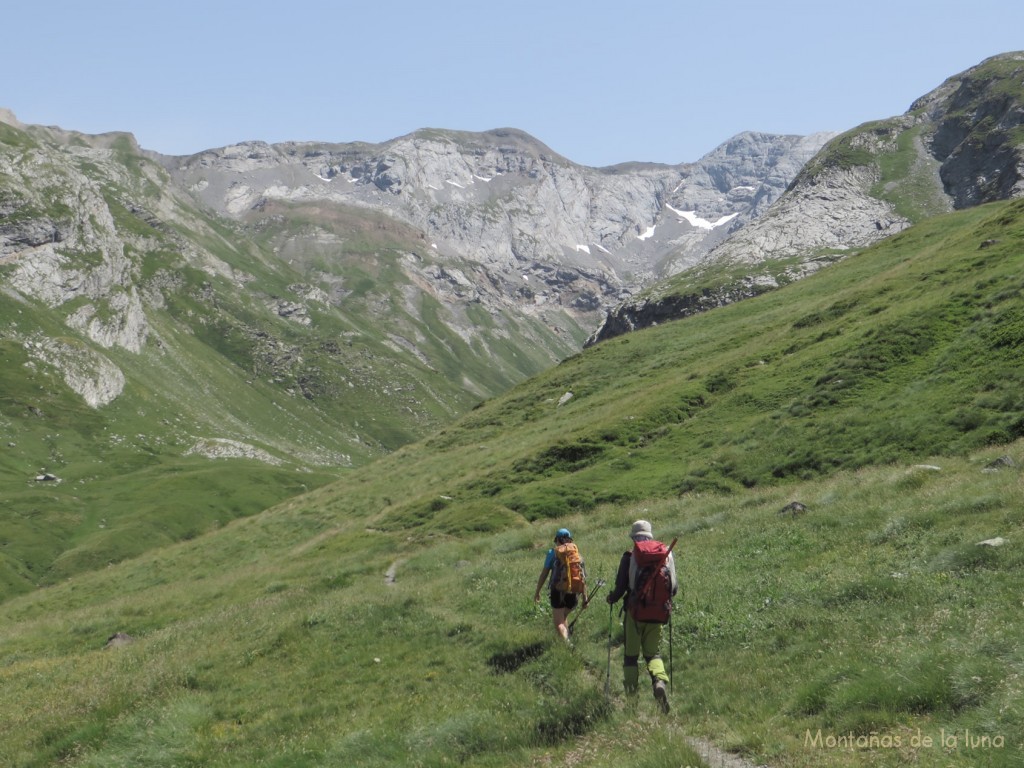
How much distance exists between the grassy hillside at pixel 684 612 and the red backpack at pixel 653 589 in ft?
4.45

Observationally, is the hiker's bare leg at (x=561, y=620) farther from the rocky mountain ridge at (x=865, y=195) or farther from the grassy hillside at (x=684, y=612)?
the rocky mountain ridge at (x=865, y=195)

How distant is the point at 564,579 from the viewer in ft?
56.0

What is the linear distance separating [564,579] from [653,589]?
4.41 m

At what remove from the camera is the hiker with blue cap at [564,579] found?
1695 centimetres

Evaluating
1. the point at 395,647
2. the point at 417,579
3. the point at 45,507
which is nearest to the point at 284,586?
the point at 417,579

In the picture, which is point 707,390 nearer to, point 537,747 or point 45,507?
point 537,747

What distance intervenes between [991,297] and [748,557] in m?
34.8

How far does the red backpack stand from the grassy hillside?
1.36 m

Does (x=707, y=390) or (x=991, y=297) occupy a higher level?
(x=991, y=297)

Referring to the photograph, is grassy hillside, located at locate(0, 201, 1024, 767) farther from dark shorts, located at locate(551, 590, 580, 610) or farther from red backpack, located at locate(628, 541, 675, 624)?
red backpack, located at locate(628, 541, 675, 624)

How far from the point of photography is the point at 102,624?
3456 cm

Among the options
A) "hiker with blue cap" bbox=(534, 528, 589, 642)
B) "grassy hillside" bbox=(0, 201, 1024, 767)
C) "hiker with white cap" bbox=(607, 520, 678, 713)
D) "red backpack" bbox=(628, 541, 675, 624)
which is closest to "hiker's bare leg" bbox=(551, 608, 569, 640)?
"hiker with blue cap" bbox=(534, 528, 589, 642)

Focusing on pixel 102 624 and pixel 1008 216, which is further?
pixel 1008 216

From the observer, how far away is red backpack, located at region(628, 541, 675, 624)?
1292 cm
